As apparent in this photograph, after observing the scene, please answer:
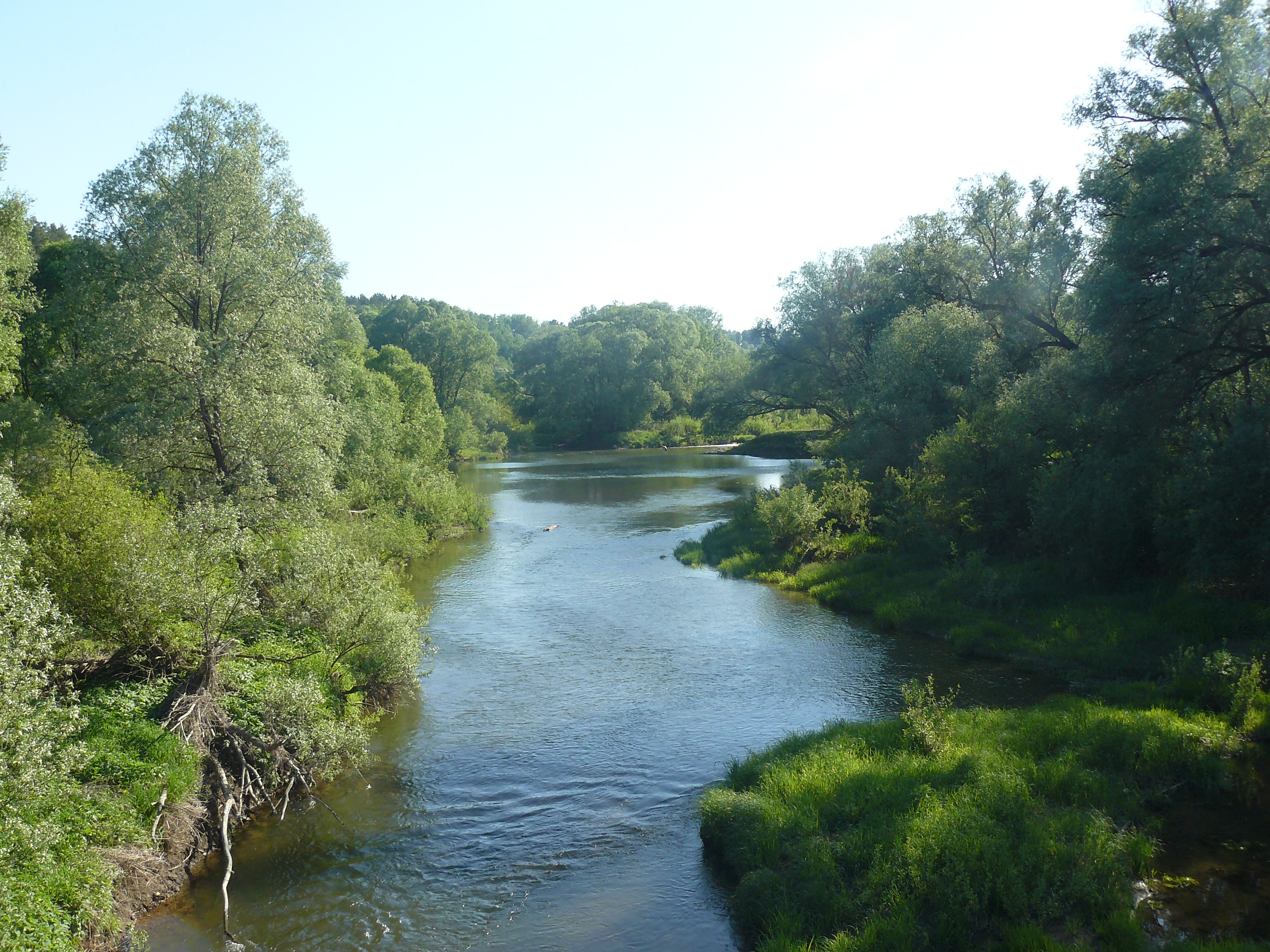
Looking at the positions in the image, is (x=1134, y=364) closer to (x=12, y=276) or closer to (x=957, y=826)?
(x=957, y=826)

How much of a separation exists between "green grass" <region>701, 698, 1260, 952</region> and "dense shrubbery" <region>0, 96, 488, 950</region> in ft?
24.2

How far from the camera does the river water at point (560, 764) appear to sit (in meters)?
9.91

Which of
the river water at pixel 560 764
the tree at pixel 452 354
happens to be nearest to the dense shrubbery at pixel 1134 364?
the river water at pixel 560 764

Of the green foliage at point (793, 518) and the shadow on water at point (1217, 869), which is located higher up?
the green foliage at point (793, 518)

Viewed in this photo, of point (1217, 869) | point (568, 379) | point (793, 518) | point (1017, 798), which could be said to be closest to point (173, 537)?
point (1017, 798)

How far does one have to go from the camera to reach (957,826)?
31.4 feet

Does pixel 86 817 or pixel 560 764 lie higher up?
pixel 86 817

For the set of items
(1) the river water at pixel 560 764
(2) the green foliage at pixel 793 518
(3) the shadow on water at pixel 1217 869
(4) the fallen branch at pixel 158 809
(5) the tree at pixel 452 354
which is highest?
(5) the tree at pixel 452 354

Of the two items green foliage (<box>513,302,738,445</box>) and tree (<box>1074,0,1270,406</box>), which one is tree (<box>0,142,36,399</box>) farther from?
green foliage (<box>513,302,738,445</box>)

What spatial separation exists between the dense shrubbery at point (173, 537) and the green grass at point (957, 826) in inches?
290

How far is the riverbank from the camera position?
8.51 meters

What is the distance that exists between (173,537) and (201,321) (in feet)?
30.7

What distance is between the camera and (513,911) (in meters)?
10.0

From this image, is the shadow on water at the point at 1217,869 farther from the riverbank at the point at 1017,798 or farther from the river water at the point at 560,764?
the river water at the point at 560,764
